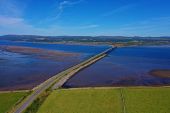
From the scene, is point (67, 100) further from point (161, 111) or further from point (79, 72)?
point (79, 72)

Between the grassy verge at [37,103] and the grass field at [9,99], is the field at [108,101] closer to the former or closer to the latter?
the grassy verge at [37,103]

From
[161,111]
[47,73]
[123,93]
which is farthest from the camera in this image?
[47,73]

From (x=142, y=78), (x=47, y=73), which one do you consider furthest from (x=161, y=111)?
(x=47, y=73)

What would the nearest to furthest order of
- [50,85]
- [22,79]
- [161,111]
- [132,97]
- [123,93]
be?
1. [161,111]
2. [132,97]
3. [123,93]
4. [50,85]
5. [22,79]

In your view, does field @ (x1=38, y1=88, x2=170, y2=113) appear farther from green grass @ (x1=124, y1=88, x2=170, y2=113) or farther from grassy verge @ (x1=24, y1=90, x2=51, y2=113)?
grassy verge @ (x1=24, y1=90, x2=51, y2=113)

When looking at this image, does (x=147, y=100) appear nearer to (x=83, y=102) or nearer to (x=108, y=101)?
(x=108, y=101)

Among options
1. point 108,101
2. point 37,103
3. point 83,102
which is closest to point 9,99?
point 37,103

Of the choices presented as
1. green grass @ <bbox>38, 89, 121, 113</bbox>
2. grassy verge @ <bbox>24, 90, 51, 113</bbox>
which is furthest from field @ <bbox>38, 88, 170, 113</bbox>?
grassy verge @ <bbox>24, 90, 51, 113</bbox>
